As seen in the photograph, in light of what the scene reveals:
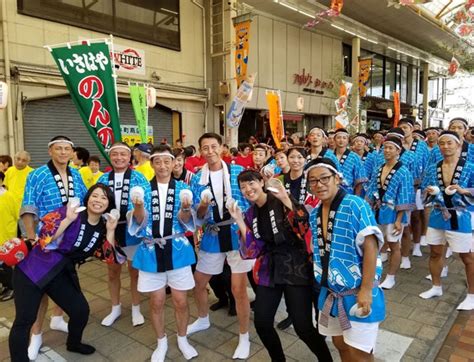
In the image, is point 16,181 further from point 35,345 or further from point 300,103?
point 300,103

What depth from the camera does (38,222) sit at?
3.60 metres

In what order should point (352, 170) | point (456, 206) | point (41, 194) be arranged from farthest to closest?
point (352, 170)
point (456, 206)
point (41, 194)

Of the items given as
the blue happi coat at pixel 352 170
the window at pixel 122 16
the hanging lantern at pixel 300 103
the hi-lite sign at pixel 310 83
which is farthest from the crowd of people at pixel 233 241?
the hi-lite sign at pixel 310 83

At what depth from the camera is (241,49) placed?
41.3 ft

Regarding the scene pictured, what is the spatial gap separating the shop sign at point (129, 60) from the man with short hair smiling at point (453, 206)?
Result: 30.8 ft

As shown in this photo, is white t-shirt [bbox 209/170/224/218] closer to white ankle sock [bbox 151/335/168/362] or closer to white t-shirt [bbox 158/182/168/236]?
white t-shirt [bbox 158/182/168/236]

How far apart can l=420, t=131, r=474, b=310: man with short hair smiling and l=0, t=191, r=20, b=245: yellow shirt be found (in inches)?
202

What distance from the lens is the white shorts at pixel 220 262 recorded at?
346 centimetres

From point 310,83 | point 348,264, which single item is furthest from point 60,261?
point 310,83

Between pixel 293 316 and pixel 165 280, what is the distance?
4.01ft

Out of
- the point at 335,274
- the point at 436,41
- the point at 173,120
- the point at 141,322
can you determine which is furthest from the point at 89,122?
the point at 436,41

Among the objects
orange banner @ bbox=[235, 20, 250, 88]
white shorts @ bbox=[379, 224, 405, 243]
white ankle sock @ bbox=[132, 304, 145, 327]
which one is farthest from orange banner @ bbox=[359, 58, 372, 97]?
white ankle sock @ bbox=[132, 304, 145, 327]

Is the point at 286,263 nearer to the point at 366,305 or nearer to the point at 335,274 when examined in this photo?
the point at 335,274

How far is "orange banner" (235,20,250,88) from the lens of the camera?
1246cm
